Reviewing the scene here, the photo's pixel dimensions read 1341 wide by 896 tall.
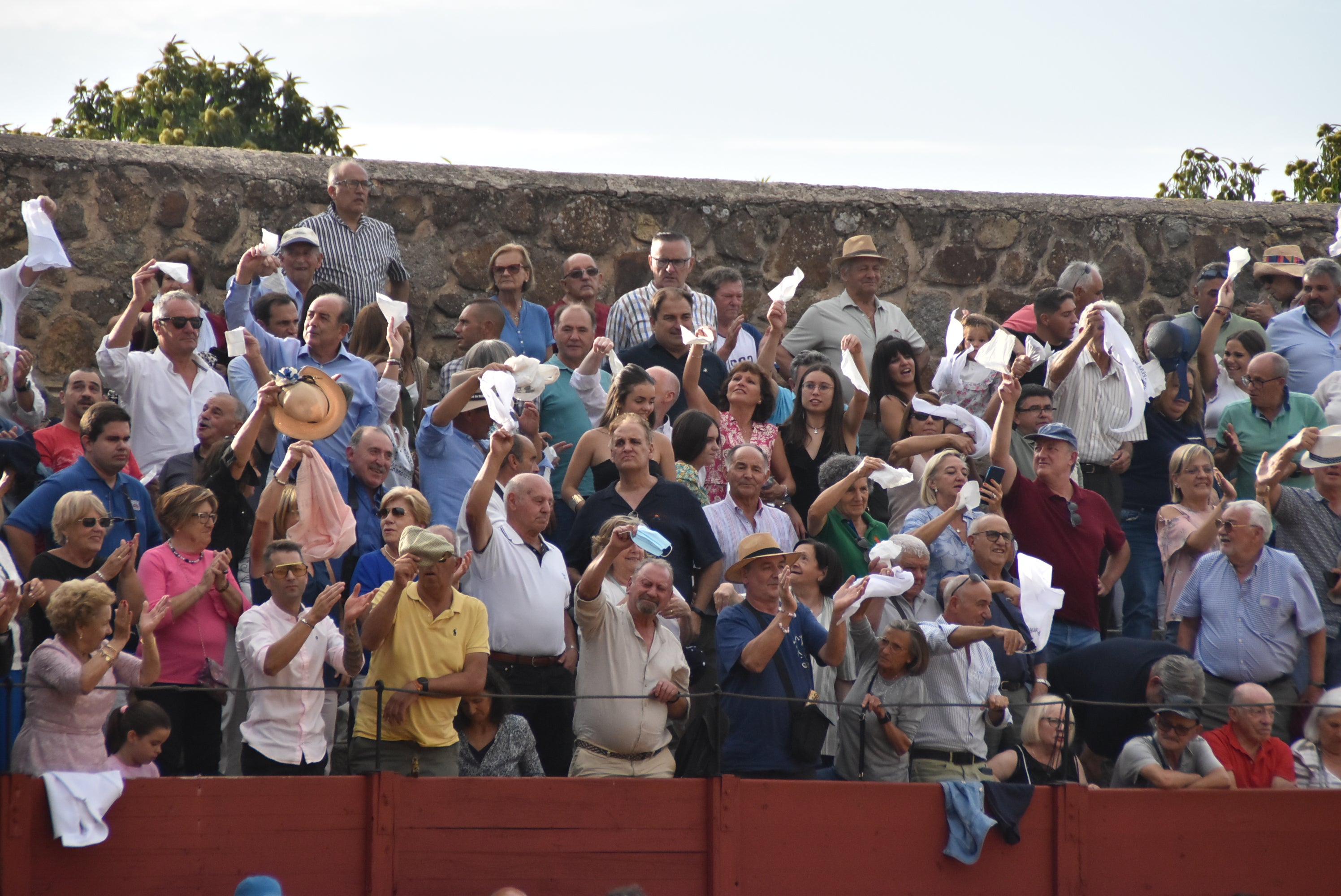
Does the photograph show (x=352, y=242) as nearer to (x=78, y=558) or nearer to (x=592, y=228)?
(x=592, y=228)

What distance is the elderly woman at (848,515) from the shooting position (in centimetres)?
748

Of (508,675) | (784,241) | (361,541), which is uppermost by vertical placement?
(784,241)

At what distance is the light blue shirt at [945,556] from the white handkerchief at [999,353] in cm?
111

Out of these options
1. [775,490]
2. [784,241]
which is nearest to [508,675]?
[775,490]

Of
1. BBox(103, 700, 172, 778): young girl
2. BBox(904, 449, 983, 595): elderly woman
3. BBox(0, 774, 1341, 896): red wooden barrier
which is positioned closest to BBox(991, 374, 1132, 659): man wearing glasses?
BBox(904, 449, 983, 595): elderly woman

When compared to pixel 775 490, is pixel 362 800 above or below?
below

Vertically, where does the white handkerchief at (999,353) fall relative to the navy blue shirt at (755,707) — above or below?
above

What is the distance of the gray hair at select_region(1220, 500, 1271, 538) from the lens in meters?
7.62

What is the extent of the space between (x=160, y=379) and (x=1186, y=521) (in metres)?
5.05

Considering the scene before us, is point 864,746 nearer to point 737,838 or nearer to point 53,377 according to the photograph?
point 737,838

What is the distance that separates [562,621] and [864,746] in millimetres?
1336

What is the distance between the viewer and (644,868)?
6258mm

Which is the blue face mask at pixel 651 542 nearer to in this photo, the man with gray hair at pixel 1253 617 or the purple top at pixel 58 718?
A: the purple top at pixel 58 718

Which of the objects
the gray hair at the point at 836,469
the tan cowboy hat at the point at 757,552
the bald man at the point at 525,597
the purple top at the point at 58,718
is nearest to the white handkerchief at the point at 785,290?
the gray hair at the point at 836,469
